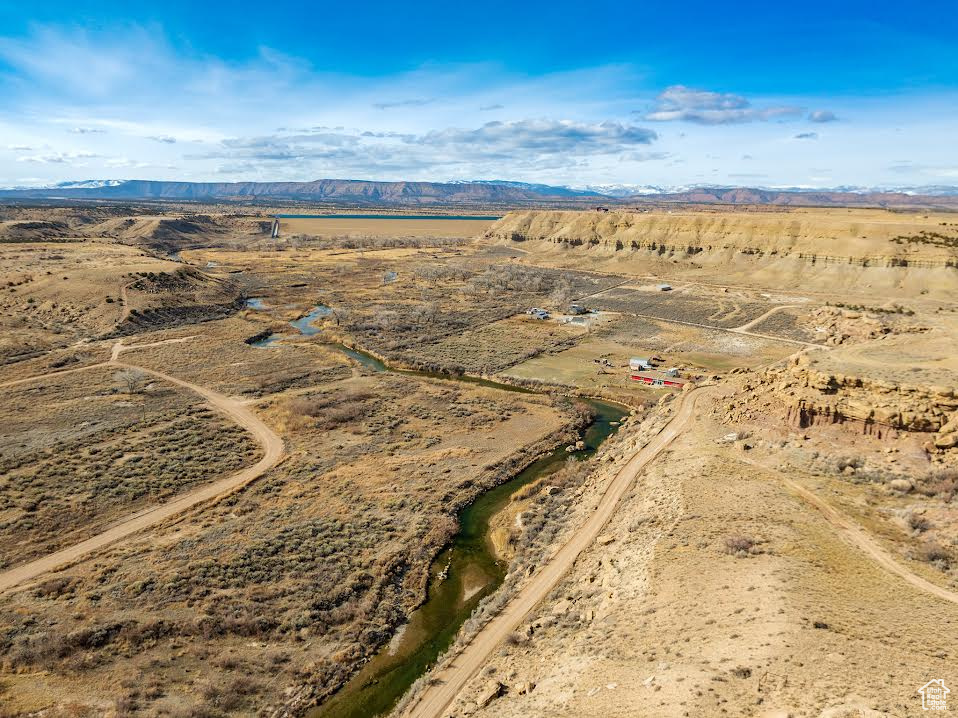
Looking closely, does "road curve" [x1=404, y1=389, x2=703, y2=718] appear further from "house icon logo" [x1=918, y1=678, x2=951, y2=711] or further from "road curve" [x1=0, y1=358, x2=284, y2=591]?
"road curve" [x1=0, y1=358, x2=284, y2=591]

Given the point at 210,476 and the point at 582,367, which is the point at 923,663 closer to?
the point at 210,476

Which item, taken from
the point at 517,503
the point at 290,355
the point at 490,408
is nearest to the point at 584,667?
the point at 517,503

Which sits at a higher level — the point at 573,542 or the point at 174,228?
the point at 174,228

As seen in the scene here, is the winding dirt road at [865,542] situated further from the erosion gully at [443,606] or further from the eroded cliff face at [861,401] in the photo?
the erosion gully at [443,606]

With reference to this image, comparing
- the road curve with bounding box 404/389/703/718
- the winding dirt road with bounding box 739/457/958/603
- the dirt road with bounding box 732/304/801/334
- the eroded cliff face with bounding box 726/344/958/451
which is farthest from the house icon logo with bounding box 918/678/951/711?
the dirt road with bounding box 732/304/801/334

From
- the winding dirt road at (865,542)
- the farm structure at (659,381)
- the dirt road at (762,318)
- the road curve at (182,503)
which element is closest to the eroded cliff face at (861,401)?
the winding dirt road at (865,542)

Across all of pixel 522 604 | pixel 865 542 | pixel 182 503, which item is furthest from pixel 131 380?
pixel 865 542
